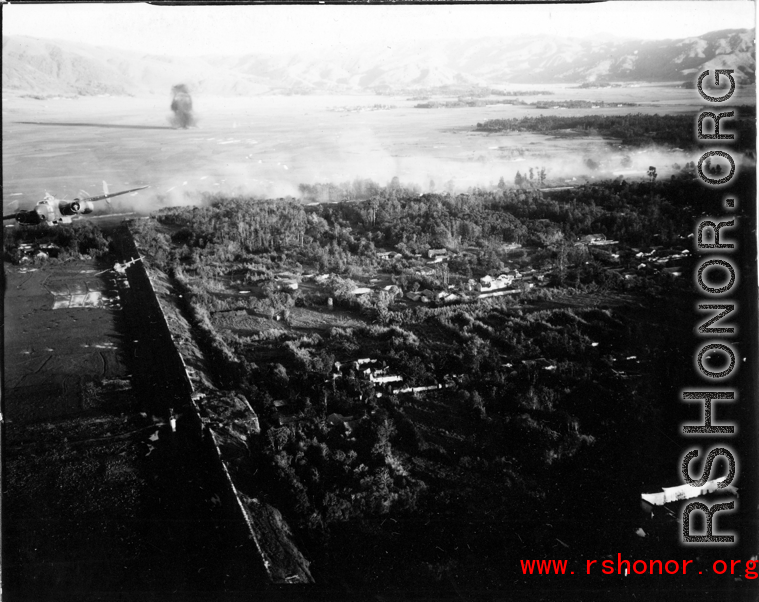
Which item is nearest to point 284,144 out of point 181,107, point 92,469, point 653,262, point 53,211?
point 181,107

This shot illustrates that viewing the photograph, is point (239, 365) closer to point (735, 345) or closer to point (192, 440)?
point (192, 440)

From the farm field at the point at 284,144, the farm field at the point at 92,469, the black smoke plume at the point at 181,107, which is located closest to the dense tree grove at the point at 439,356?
the farm field at the point at 284,144

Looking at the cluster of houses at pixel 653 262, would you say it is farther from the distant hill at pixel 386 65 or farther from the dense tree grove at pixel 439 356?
the distant hill at pixel 386 65

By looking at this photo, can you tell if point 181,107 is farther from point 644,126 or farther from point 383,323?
point 644,126

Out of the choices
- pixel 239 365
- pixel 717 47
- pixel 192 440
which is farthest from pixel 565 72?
pixel 192 440

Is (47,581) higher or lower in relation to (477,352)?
lower

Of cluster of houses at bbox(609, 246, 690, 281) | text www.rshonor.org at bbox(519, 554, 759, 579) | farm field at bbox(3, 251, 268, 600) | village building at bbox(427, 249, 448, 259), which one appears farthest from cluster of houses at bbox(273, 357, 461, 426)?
cluster of houses at bbox(609, 246, 690, 281)
